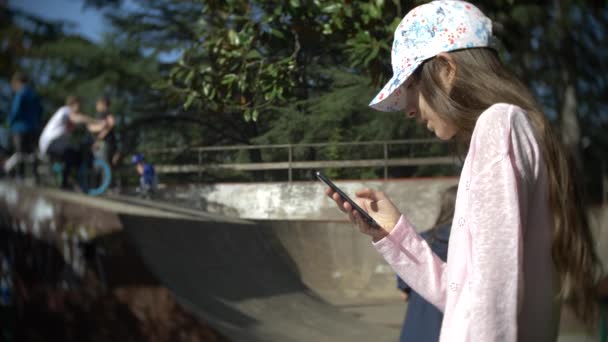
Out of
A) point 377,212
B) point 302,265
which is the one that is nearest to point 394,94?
point 377,212

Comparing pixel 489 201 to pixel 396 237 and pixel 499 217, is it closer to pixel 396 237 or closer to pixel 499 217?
pixel 499 217

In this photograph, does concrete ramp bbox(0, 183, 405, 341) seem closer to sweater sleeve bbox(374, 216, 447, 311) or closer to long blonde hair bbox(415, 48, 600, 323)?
sweater sleeve bbox(374, 216, 447, 311)

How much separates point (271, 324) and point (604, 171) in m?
2.52

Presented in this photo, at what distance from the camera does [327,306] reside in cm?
202

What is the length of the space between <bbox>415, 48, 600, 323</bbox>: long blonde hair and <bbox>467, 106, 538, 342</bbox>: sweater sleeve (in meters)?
0.05

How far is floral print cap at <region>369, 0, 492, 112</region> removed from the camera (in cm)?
129

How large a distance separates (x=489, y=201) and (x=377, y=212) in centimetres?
35

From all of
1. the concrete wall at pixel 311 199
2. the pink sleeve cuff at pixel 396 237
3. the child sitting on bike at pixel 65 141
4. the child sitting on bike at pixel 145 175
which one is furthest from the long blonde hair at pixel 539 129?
the child sitting on bike at pixel 65 141

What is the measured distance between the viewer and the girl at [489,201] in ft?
3.66

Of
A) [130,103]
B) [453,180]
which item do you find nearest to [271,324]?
[453,180]

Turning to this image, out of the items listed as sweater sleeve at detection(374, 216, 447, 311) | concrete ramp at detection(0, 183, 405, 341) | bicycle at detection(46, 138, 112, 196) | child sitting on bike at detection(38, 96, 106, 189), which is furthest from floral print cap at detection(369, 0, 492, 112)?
child sitting on bike at detection(38, 96, 106, 189)

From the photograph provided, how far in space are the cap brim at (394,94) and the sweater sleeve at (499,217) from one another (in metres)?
Answer: 0.19

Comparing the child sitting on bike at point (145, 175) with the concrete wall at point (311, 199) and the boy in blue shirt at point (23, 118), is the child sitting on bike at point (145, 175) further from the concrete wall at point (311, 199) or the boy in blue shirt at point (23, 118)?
the boy in blue shirt at point (23, 118)

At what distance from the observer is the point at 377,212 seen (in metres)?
1.46
